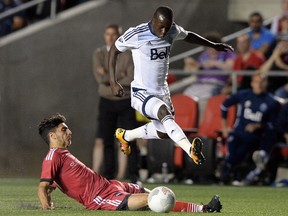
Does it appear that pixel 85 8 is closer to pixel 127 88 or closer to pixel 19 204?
pixel 127 88

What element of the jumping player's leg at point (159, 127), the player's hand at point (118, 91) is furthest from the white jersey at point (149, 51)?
the player's hand at point (118, 91)

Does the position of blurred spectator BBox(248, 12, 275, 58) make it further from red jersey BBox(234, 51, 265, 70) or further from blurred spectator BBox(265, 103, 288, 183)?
blurred spectator BBox(265, 103, 288, 183)

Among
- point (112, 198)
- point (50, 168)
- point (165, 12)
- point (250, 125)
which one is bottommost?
point (112, 198)

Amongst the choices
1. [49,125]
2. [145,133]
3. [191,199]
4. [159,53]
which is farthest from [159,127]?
[49,125]

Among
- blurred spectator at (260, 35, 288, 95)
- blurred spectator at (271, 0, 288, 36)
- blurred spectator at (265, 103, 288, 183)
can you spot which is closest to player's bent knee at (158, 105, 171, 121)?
blurred spectator at (265, 103, 288, 183)

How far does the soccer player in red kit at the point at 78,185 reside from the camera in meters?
11.2

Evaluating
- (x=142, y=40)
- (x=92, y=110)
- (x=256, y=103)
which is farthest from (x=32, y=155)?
(x=142, y=40)

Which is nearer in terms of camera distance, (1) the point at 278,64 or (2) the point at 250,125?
(2) the point at 250,125

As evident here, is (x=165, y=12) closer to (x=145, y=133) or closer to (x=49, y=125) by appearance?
(x=145, y=133)

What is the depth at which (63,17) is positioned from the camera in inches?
832

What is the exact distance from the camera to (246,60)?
19.8 meters

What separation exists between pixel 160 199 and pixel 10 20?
11430 millimetres

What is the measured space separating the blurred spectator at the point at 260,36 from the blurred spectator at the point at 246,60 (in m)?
0.16

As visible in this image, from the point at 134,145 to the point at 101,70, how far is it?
1.39 metres
